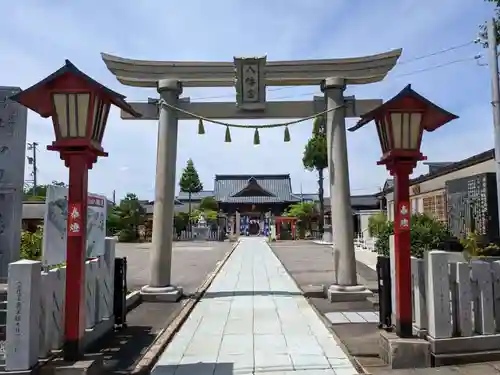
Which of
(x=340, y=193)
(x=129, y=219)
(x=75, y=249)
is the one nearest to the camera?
(x=75, y=249)

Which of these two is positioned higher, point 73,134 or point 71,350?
point 73,134

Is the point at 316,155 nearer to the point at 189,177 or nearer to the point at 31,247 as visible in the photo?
the point at 189,177

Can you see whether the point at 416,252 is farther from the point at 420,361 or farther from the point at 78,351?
the point at 78,351

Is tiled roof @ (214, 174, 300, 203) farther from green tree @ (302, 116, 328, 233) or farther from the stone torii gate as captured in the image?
the stone torii gate

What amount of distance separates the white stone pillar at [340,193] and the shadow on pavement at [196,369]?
496 cm

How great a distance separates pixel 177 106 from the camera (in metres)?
10.6

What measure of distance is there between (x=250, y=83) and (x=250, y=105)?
50 cm

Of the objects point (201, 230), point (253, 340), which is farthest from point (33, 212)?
point (201, 230)

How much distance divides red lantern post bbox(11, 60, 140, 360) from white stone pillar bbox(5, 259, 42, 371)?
0.54 metres

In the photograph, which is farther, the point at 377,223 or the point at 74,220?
the point at 377,223

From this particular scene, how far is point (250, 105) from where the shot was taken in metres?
10.6

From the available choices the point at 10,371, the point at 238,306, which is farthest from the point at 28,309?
the point at 238,306

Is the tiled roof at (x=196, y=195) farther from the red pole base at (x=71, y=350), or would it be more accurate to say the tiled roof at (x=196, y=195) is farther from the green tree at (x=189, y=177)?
the red pole base at (x=71, y=350)

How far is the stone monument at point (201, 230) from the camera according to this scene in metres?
47.2
